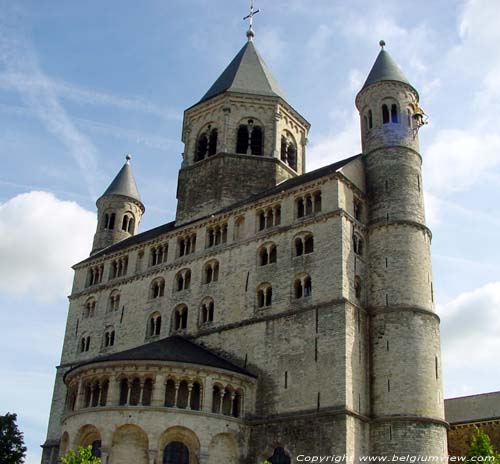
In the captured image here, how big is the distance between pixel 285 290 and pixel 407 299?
6566 mm

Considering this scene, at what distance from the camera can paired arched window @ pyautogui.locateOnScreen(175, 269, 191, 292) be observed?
41.4 meters

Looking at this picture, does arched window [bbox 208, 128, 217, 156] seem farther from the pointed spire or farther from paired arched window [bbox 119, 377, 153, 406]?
paired arched window [bbox 119, 377, 153, 406]

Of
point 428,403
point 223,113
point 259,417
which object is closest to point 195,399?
point 259,417

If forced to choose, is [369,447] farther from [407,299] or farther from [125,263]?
[125,263]

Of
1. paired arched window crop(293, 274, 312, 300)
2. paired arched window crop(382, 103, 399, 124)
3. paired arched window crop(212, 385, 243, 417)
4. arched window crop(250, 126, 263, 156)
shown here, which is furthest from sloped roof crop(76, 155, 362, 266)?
paired arched window crop(212, 385, 243, 417)

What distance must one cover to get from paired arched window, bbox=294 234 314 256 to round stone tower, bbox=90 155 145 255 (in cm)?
2063

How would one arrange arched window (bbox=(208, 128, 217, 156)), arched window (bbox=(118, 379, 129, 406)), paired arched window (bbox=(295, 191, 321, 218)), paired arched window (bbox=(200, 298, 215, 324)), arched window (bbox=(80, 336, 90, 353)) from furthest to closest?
arched window (bbox=(208, 128, 217, 156))
arched window (bbox=(80, 336, 90, 353))
paired arched window (bbox=(200, 298, 215, 324))
paired arched window (bbox=(295, 191, 321, 218))
arched window (bbox=(118, 379, 129, 406))

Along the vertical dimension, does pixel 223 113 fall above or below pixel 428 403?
above

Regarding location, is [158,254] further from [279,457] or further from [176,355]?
[279,457]

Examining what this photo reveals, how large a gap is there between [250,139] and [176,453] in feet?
76.4

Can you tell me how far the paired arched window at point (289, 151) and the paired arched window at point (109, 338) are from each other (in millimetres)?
17127

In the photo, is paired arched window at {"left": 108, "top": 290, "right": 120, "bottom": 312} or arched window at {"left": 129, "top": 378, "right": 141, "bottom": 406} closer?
arched window at {"left": 129, "top": 378, "right": 141, "bottom": 406}

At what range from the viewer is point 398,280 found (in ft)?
116

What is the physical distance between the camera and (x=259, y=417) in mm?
33688
